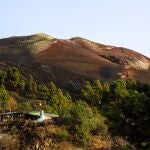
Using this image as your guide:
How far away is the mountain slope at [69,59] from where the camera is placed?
86625 mm

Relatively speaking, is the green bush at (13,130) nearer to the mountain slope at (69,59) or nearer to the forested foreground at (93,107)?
the forested foreground at (93,107)

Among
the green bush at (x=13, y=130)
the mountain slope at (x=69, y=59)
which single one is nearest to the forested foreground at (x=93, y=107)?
the green bush at (x=13, y=130)

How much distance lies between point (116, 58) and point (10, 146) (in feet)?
221

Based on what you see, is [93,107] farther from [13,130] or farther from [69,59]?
[69,59]

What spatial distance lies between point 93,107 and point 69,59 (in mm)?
44299

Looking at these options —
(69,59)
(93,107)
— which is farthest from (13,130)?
(69,59)

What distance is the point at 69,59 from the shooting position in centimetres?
10044

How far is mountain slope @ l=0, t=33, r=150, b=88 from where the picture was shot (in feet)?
284

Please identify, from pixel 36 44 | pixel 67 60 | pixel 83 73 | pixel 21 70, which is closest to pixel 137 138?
pixel 21 70

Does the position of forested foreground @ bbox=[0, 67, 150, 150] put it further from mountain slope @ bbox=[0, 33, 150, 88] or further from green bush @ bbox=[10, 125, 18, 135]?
mountain slope @ bbox=[0, 33, 150, 88]

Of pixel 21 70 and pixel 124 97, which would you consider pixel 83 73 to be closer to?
pixel 21 70

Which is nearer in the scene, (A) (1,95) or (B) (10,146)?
(B) (10,146)

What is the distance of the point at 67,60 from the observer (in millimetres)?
99750

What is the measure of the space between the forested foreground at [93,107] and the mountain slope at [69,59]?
1352 centimetres
